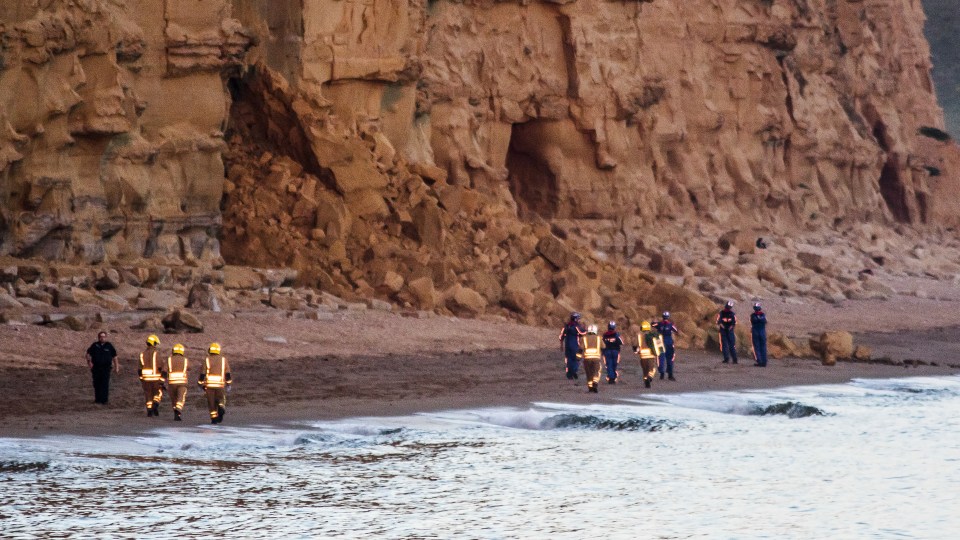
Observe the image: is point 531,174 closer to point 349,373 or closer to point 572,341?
point 572,341

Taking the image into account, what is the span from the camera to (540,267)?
110 feet

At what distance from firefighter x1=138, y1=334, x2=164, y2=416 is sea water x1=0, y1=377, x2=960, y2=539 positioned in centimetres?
103

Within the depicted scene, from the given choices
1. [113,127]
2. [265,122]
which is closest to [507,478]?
[113,127]

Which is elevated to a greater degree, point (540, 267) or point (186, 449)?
point (540, 267)

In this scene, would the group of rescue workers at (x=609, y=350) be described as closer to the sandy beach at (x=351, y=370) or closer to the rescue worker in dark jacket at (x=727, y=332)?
the sandy beach at (x=351, y=370)

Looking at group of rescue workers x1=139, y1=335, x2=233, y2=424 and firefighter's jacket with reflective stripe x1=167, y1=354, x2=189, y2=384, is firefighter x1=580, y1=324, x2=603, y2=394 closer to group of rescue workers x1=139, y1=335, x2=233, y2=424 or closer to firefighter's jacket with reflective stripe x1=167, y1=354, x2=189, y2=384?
group of rescue workers x1=139, y1=335, x2=233, y2=424

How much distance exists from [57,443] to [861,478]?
8776mm

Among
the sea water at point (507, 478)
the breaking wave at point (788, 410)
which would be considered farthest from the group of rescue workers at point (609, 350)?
the breaking wave at point (788, 410)

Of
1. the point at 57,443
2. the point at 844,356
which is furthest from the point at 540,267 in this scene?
the point at 57,443

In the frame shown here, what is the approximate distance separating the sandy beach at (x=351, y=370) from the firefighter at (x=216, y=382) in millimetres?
299

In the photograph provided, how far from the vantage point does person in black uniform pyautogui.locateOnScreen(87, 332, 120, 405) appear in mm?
19656

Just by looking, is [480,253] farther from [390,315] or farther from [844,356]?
[844,356]

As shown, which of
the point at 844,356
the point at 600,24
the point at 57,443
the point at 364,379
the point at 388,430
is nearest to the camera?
the point at 57,443

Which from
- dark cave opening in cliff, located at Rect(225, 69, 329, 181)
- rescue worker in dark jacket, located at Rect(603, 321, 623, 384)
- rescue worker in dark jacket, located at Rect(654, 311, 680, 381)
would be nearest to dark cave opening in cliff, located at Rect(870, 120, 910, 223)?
dark cave opening in cliff, located at Rect(225, 69, 329, 181)
